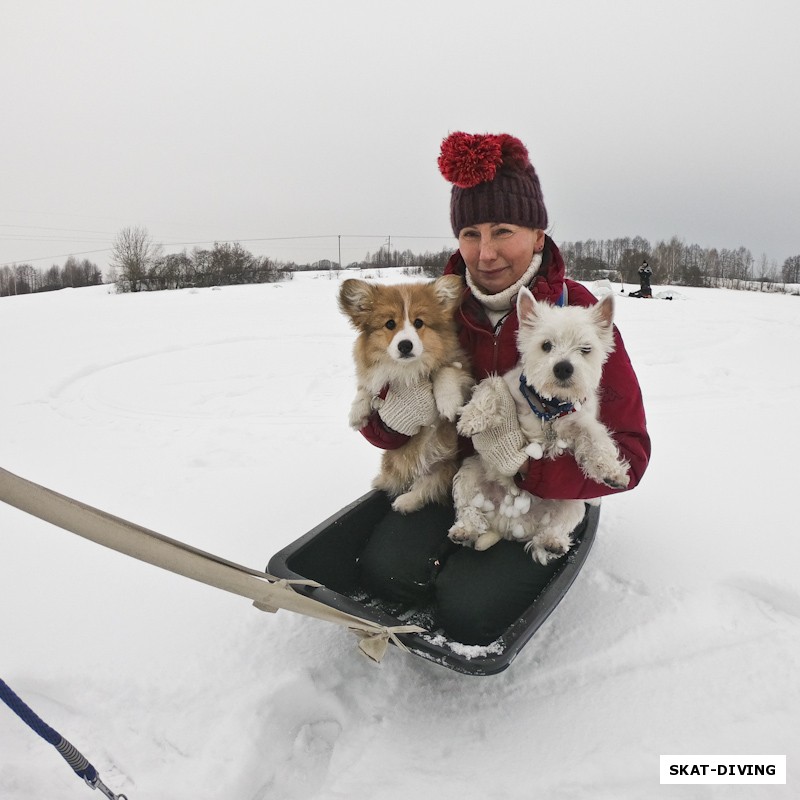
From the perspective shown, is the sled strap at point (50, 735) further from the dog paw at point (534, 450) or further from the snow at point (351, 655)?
the dog paw at point (534, 450)

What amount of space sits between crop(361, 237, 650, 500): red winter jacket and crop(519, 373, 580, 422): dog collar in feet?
0.51

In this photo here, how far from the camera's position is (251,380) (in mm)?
5934

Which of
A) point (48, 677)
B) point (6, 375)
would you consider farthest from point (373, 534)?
point (6, 375)

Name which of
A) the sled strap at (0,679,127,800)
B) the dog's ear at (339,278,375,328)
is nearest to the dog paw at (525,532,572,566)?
the dog's ear at (339,278,375,328)

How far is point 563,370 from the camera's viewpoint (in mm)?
1663

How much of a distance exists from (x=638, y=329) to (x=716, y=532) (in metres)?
7.71

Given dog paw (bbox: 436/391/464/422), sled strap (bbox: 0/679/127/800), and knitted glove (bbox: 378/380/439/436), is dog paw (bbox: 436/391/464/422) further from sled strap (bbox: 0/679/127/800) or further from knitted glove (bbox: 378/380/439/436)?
sled strap (bbox: 0/679/127/800)

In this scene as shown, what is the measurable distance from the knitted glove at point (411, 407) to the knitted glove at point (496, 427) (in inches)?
7.8

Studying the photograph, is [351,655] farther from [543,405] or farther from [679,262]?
[679,262]

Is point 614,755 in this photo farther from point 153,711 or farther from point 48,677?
point 48,677

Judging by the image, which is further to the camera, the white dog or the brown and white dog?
the brown and white dog

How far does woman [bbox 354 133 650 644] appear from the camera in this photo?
1838 millimetres

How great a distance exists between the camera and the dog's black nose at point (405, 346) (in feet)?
6.20

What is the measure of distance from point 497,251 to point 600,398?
681 mm
